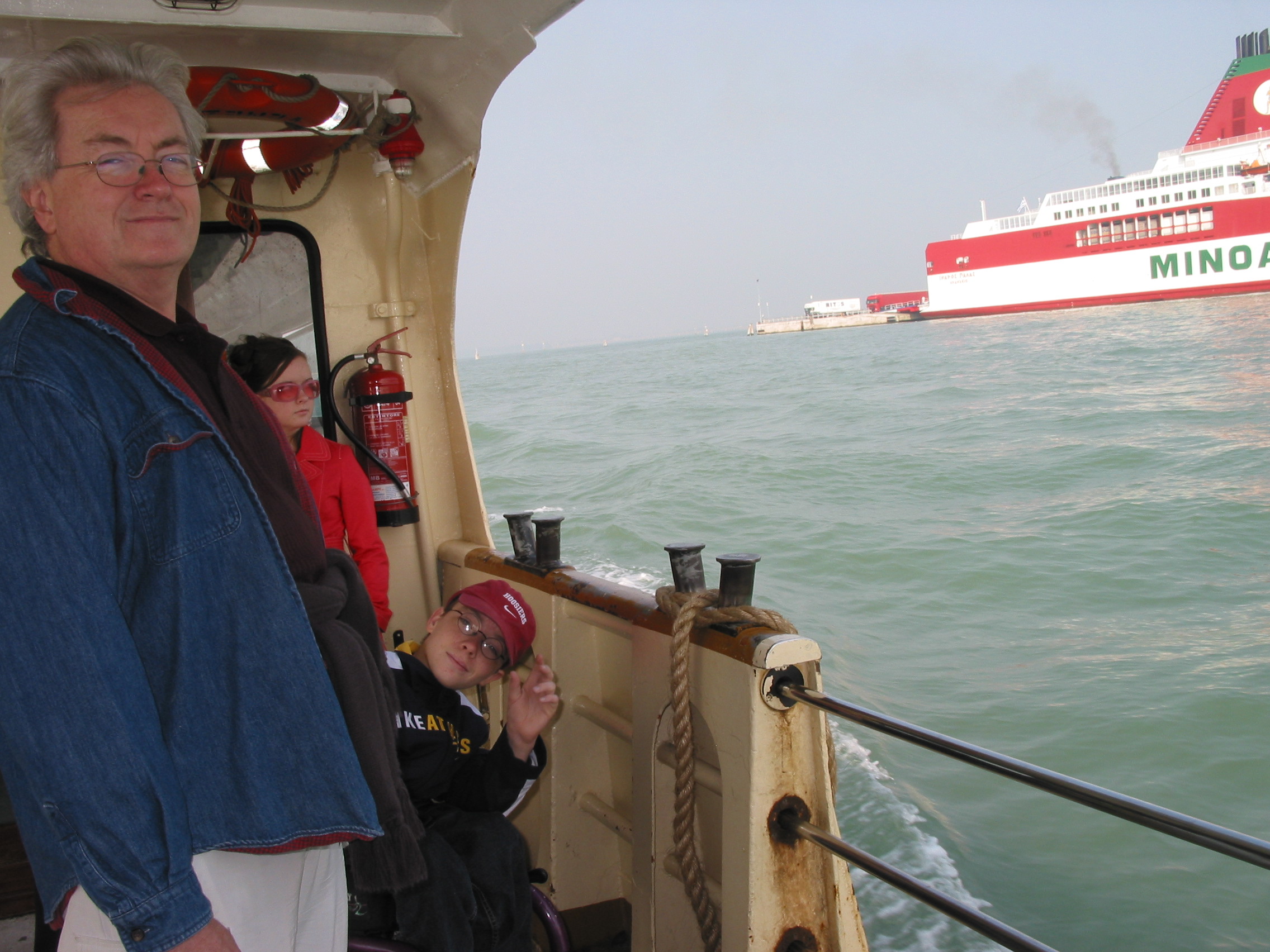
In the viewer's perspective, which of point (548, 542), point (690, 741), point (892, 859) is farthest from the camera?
point (892, 859)

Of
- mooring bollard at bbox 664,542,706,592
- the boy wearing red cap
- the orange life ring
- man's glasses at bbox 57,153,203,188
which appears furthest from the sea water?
the orange life ring

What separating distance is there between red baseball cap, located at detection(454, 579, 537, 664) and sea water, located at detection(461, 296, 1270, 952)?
2608 mm

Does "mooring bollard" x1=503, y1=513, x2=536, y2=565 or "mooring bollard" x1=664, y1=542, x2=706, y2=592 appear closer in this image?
"mooring bollard" x1=664, y1=542, x2=706, y2=592

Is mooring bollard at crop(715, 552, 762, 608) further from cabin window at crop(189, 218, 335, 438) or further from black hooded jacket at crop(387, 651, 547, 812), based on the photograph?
cabin window at crop(189, 218, 335, 438)

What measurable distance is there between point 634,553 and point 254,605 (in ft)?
31.5

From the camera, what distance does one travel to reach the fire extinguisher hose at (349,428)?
10.9ft

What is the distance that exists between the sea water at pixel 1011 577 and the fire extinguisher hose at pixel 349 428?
8.90 ft

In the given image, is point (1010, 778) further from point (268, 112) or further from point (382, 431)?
point (382, 431)

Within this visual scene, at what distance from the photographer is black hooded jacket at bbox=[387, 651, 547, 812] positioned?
1901mm

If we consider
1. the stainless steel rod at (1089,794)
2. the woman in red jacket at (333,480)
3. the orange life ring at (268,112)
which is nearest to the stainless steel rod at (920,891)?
the stainless steel rod at (1089,794)

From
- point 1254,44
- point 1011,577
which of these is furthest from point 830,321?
point 1011,577

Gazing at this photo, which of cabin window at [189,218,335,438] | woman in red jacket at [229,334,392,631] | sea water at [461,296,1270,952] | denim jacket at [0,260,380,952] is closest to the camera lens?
denim jacket at [0,260,380,952]

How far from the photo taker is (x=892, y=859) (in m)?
4.71

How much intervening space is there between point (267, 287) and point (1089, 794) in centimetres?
304
